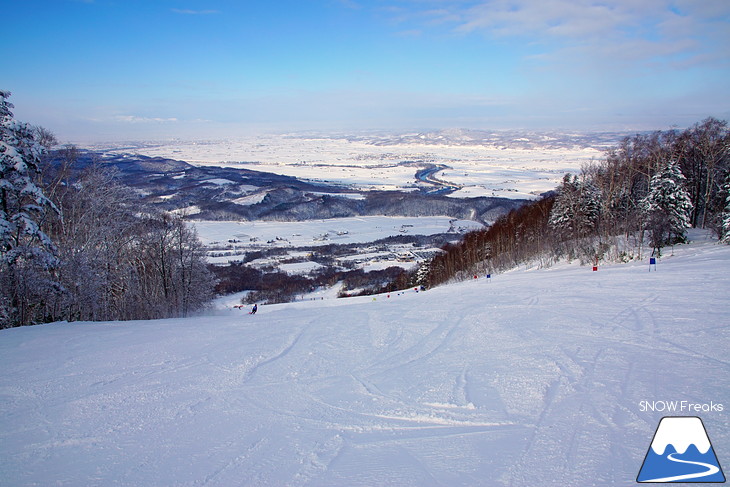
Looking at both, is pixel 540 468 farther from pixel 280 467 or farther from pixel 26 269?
pixel 26 269

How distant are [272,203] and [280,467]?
100139 millimetres

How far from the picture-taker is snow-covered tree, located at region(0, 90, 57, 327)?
11.2 meters

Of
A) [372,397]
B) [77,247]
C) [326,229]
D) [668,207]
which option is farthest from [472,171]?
[372,397]

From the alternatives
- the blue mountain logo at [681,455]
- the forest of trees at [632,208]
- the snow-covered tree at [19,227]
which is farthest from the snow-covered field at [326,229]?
the blue mountain logo at [681,455]

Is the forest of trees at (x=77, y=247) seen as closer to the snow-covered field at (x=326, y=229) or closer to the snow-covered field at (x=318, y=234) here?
the snow-covered field at (x=318, y=234)

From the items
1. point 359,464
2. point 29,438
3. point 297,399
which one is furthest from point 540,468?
point 29,438

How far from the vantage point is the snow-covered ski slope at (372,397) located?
12.8ft

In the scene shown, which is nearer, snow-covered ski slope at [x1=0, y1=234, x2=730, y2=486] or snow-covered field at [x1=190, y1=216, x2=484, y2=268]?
snow-covered ski slope at [x1=0, y1=234, x2=730, y2=486]

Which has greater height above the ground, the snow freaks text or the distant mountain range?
the snow freaks text

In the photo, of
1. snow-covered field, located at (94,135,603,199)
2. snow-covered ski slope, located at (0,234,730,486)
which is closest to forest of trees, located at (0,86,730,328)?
snow-covered ski slope, located at (0,234,730,486)

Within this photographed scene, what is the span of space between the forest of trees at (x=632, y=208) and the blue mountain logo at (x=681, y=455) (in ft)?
53.8

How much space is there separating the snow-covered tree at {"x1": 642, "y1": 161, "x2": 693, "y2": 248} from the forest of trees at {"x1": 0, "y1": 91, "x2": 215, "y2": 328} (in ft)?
73.6

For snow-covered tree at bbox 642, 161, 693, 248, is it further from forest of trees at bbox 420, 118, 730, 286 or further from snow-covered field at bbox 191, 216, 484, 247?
snow-covered field at bbox 191, 216, 484, 247

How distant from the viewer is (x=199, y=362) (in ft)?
23.8
